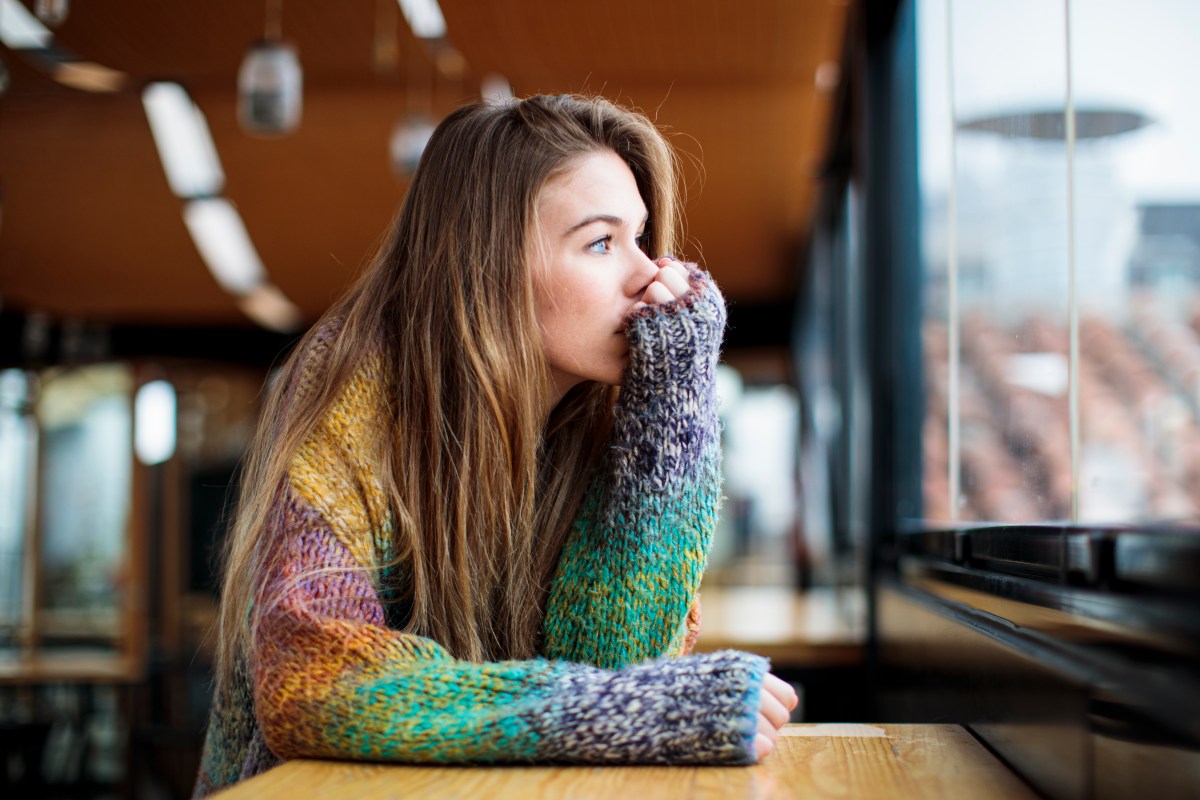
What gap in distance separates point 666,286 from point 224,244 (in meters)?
8.13

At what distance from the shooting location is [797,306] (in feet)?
34.5

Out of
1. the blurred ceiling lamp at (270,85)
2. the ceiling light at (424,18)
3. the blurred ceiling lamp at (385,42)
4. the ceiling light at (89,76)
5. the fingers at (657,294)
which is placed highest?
the ceiling light at (89,76)

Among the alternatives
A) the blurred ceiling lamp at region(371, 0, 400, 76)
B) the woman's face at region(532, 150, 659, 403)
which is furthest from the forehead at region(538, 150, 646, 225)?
the blurred ceiling lamp at region(371, 0, 400, 76)

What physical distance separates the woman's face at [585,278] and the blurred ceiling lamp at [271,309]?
841 cm

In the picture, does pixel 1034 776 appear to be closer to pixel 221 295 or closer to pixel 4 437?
pixel 4 437

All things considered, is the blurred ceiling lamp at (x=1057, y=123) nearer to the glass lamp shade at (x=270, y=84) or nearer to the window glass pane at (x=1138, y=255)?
the window glass pane at (x=1138, y=255)

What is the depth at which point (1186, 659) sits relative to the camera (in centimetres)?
77

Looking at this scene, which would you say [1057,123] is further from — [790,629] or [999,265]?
[790,629]

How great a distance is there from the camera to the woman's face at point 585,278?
138 cm

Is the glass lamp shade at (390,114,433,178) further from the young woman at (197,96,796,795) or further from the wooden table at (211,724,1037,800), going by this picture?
the wooden table at (211,724,1037,800)

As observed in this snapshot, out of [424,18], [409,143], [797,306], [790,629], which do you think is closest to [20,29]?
[424,18]

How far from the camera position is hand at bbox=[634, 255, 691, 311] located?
1.37 m

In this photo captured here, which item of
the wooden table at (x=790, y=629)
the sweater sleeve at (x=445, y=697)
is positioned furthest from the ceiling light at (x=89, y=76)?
the sweater sleeve at (x=445, y=697)

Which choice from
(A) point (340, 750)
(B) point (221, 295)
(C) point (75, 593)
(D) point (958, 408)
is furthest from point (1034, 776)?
(B) point (221, 295)
